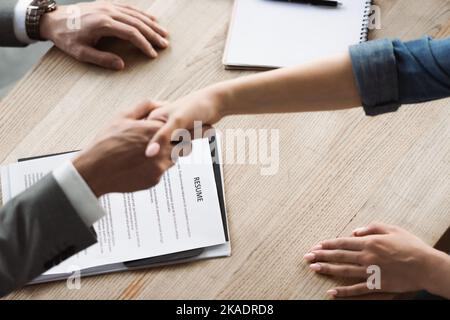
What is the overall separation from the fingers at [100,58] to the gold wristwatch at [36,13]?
0.11m

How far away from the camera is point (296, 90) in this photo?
0.91 m

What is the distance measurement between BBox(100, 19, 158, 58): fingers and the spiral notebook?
13 centimetres

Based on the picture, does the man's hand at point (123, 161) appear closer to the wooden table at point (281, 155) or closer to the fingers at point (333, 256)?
the wooden table at point (281, 155)

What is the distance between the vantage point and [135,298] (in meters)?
0.92

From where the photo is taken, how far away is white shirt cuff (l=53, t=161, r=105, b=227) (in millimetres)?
874

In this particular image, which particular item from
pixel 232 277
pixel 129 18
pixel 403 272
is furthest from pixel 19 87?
pixel 403 272

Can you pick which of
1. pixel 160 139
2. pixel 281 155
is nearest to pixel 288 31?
pixel 281 155

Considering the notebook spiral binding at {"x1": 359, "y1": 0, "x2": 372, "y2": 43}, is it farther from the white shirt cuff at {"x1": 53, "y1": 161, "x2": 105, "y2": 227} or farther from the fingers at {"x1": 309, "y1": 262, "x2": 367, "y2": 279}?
the white shirt cuff at {"x1": 53, "y1": 161, "x2": 105, "y2": 227}

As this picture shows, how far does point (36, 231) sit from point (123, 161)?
6.1 inches

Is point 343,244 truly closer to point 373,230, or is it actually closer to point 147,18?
point 373,230

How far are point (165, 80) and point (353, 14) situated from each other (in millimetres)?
349

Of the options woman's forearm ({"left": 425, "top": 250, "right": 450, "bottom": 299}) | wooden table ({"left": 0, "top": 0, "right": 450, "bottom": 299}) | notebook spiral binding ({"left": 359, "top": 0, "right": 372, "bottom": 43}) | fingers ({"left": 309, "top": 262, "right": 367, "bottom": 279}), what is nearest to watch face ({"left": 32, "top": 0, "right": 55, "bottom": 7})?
wooden table ({"left": 0, "top": 0, "right": 450, "bottom": 299})

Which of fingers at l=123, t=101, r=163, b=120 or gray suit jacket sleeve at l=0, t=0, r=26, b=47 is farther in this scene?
gray suit jacket sleeve at l=0, t=0, r=26, b=47

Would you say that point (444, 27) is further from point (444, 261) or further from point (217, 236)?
point (217, 236)
